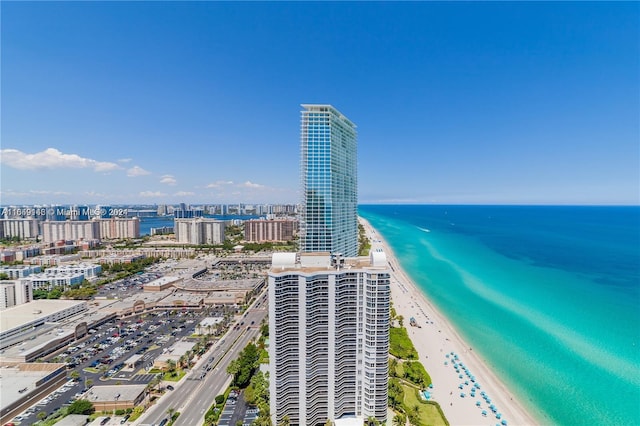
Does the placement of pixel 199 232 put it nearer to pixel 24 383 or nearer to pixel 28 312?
pixel 28 312

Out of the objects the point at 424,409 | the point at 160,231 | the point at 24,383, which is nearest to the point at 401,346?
the point at 424,409

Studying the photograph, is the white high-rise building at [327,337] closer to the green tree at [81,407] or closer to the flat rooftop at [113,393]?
the flat rooftop at [113,393]

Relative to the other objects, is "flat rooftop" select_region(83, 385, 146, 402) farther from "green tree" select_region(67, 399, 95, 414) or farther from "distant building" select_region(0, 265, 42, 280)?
"distant building" select_region(0, 265, 42, 280)

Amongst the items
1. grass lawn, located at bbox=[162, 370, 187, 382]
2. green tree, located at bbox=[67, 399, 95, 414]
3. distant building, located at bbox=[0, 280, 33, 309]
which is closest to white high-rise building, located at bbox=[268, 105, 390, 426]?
grass lawn, located at bbox=[162, 370, 187, 382]

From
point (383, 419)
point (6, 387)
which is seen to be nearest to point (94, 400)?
point (6, 387)

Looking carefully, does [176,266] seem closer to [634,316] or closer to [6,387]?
[6,387]

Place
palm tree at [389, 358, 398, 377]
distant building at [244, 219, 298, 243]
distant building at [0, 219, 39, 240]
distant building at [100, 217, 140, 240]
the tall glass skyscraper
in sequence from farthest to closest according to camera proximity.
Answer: distant building at [100, 217, 140, 240] → distant building at [244, 219, 298, 243] → distant building at [0, 219, 39, 240] → the tall glass skyscraper → palm tree at [389, 358, 398, 377]
